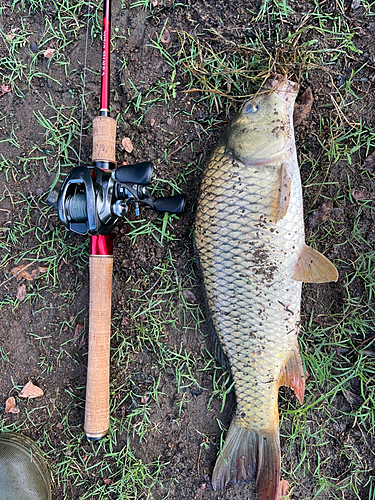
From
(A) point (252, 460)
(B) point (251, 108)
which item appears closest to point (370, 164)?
(B) point (251, 108)

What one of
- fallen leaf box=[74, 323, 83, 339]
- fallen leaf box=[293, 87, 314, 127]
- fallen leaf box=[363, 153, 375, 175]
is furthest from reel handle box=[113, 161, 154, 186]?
fallen leaf box=[363, 153, 375, 175]

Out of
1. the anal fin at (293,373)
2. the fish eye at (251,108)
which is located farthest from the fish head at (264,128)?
the anal fin at (293,373)

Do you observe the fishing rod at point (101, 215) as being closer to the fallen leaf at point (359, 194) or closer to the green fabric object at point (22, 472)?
the green fabric object at point (22, 472)

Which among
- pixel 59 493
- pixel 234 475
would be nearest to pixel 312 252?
pixel 234 475

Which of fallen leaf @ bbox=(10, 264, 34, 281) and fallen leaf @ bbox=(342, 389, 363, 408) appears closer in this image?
fallen leaf @ bbox=(342, 389, 363, 408)

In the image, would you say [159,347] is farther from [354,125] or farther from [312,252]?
[354,125]

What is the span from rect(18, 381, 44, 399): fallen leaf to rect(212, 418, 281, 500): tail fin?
1191mm

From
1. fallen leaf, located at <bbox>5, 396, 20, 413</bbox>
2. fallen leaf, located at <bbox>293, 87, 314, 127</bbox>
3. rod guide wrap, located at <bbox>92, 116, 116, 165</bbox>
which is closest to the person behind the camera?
rod guide wrap, located at <bbox>92, 116, 116, 165</bbox>

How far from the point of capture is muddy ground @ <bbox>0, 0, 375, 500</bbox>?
207 cm

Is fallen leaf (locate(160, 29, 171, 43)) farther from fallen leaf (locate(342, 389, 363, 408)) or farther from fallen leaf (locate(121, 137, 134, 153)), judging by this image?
fallen leaf (locate(342, 389, 363, 408))

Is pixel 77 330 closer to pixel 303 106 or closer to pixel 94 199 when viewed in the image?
pixel 94 199

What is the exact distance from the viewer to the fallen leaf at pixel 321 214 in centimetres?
209

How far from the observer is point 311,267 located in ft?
5.93

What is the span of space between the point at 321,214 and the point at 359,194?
0.26 m
